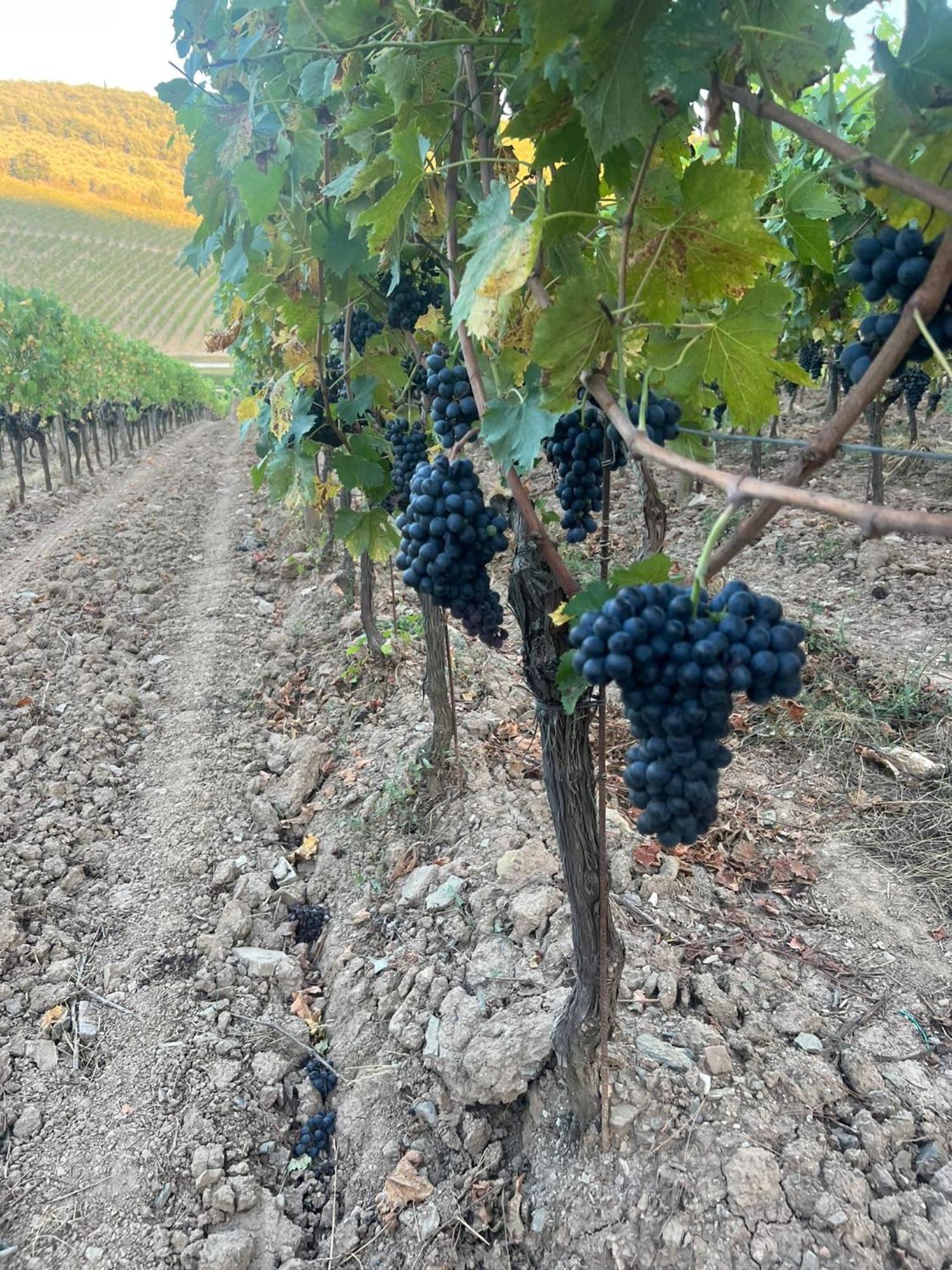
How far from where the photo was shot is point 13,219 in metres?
89.1

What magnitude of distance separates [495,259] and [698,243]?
1.45 ft

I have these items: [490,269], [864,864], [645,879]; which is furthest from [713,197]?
[864,864]

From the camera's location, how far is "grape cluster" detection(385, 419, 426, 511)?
11.6 feet

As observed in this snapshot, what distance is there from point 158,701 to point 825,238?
17.7 ft

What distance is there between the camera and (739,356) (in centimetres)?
166

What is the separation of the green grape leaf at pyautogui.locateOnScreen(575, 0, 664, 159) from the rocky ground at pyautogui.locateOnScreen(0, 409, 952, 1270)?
234cm

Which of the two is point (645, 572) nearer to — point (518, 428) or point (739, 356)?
point (518, 428)

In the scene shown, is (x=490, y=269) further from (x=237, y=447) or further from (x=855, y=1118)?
(x=237, y=447)

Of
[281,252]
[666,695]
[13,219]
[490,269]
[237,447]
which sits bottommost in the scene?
[237,447]

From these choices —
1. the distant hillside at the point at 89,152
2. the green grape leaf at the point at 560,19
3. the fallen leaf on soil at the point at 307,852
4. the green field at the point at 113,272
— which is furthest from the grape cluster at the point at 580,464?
the distant hillside at the point at 89,152

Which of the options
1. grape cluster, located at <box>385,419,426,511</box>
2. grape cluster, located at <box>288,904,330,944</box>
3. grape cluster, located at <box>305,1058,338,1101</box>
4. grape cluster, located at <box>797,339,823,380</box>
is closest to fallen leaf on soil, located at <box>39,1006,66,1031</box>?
grape cluster, located at <box>288,904,330,944</box>

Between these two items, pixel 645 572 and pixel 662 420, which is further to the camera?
pixel 662 420

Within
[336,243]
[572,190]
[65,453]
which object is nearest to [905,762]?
[572,190]

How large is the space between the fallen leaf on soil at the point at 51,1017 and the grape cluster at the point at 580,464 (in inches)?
120
